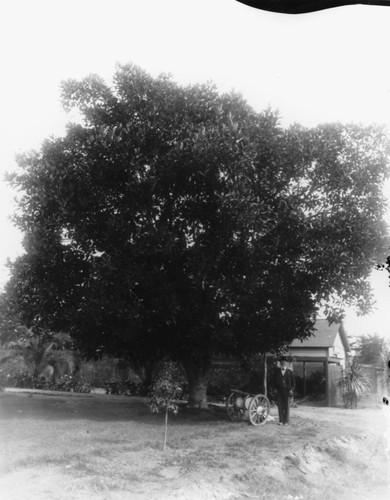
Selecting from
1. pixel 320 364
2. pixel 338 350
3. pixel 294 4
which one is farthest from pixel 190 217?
pixel 338 350

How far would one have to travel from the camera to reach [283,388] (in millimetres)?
14078

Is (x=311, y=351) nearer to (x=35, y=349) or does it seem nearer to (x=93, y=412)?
(x=93, y=412)

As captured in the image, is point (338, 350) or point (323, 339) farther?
point (338, 350)

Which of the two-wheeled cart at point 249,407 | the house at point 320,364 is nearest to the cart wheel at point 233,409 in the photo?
the two-wheeled cart at point 249,407

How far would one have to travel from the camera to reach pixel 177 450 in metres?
9.79

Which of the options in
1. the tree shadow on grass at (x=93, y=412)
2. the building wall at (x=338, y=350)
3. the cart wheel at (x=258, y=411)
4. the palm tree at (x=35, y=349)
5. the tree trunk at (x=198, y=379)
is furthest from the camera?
the palm tree at (x=35, y=349)

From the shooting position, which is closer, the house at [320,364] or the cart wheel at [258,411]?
the cart wheel at [258,411]

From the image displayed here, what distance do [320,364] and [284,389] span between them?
42.9 ft

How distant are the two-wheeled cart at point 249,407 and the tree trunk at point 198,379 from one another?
170 cm

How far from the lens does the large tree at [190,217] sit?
12633mm

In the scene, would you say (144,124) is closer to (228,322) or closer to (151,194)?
(151,194)

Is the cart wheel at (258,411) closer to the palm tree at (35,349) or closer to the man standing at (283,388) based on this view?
the man standing at (283,388)

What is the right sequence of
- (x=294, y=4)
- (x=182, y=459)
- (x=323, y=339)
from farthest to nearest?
(x=323, y=339)
(x=182, y=459)
(x=294, y=4)

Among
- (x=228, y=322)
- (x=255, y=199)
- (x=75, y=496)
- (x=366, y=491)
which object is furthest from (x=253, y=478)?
(x=255, y=199)
